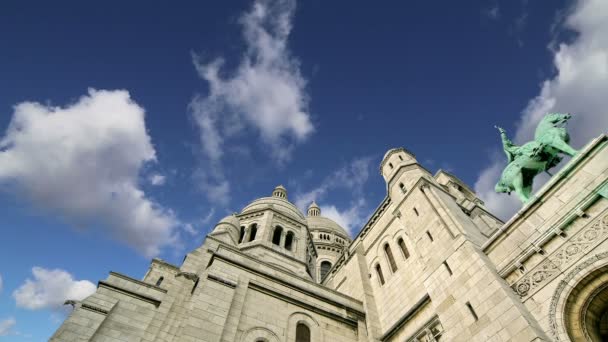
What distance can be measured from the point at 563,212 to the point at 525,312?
3294 millimetres

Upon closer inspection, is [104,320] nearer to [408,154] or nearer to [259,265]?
[259,265]

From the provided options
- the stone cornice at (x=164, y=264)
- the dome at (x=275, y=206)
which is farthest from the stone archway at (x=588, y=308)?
the dome at (x=275, y=206)

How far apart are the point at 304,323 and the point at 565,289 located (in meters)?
9.93

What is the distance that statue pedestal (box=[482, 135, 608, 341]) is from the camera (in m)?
8.16

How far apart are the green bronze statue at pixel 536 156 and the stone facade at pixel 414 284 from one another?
63.4 inches

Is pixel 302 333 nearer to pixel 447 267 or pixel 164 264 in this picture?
pixel 447 267

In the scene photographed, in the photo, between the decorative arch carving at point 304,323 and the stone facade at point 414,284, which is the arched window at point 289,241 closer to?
the stone facade at point 414,284

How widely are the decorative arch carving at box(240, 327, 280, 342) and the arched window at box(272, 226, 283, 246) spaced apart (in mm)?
12799

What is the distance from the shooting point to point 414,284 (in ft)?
46.0

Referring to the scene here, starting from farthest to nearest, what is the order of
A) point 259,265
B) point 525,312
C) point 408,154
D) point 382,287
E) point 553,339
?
point 408,154 < point 382,287 < point 259,265 < point 525,312 < point 553,339

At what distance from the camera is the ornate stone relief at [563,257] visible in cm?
823

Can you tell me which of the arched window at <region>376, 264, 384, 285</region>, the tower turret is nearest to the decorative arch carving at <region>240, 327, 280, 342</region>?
the arched window at <region>376, 264, 384, 285</region>

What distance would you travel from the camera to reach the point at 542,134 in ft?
37.4

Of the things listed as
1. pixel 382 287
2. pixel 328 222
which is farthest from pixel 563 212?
pixel 328 222
